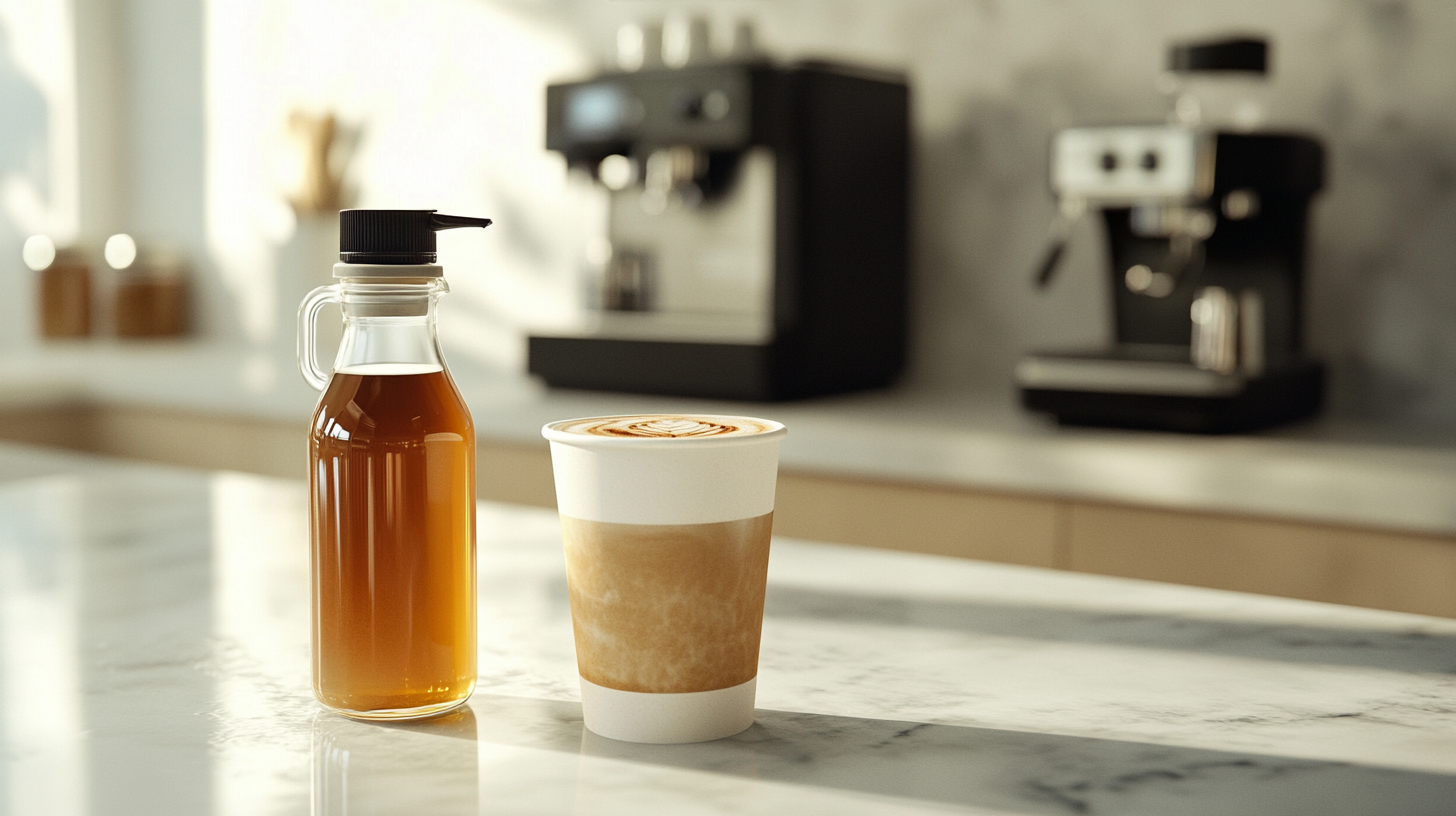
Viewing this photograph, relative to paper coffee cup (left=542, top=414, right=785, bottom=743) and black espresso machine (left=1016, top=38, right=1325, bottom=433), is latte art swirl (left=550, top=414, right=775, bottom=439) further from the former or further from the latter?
black espresso machine (left=1016, top=38, right=1325, bottom=433)

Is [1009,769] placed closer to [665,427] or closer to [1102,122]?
[665,427]

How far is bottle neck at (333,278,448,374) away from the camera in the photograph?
567mm

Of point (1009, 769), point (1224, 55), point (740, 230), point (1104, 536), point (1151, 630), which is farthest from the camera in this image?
point (740, 230)

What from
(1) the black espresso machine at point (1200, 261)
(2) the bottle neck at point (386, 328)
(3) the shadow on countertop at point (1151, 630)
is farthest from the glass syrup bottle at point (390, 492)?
(1) the black espresso machine at point (1200, 261)

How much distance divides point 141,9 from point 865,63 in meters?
2.01

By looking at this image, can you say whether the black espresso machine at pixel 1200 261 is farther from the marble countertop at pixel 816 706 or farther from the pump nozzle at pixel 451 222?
the pump nozzle at pixel 451 222

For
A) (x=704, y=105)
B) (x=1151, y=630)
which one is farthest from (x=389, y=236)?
(x=704, y=105)

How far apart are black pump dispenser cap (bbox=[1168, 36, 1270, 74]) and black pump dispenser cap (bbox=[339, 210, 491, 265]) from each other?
1.49 metres

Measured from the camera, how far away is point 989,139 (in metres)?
2.33

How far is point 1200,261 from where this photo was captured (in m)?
1.97

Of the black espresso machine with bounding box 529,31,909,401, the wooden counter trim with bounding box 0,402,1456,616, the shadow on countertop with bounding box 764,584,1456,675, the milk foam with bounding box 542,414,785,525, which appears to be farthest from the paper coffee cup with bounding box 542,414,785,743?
the black espresso machine with bounding box 529,31,909,401

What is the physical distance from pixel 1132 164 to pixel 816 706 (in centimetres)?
138

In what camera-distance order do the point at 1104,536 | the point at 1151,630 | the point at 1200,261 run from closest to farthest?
1. the point at 1151,630
2. the point at 1104,536
3. the point at 1200,261

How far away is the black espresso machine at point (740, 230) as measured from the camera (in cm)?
204
